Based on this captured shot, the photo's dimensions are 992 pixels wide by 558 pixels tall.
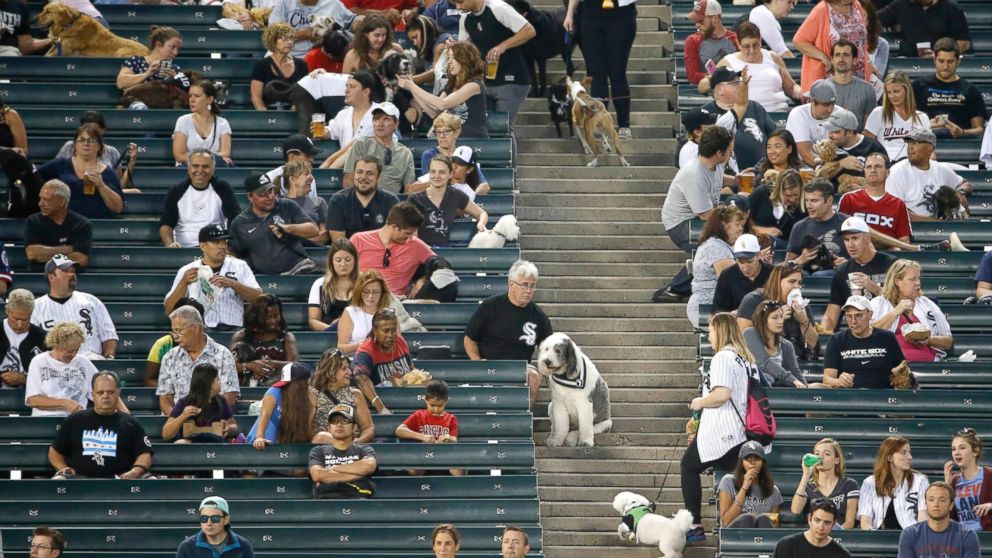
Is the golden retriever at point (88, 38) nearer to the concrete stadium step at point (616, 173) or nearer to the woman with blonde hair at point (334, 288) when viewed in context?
the concrete stadium step at point (616, 173)

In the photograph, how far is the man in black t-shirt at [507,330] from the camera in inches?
558

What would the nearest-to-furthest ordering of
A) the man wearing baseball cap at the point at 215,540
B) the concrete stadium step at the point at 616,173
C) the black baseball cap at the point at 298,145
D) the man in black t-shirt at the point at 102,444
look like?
the man wearing baseball cap at the point at 215,540, the man in black t-shirt at the point at 102,444, the black baseball cap at the point at 298,145, the concrete stadium step at the point at 616,173

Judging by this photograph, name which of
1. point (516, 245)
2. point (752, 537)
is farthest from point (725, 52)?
point (752, 537)

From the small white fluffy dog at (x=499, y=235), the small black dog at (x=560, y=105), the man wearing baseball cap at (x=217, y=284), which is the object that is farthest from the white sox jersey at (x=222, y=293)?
the small black dog at (x=560, y=105)

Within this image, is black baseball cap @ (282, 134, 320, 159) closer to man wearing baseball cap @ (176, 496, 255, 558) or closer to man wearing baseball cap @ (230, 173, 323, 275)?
man wearing baseball cap @ (230, 173, 323, 275)

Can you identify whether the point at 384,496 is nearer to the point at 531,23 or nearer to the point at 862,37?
the point at 531,23

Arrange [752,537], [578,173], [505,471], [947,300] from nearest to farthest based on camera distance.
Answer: [752,537] < [505,471] < [947,300] < [578,173]

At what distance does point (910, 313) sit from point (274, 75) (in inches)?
225

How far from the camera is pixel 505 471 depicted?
44.3 ft

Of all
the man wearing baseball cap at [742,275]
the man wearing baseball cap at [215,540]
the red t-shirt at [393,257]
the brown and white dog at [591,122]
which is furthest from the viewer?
the brown and white dog at [591,122]

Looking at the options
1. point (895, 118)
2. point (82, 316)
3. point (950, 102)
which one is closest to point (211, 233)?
point (82, 316)

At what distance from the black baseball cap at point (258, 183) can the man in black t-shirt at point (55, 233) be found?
4.23ft

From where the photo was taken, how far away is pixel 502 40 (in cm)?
1694

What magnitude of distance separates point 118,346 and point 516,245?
3.16 m
